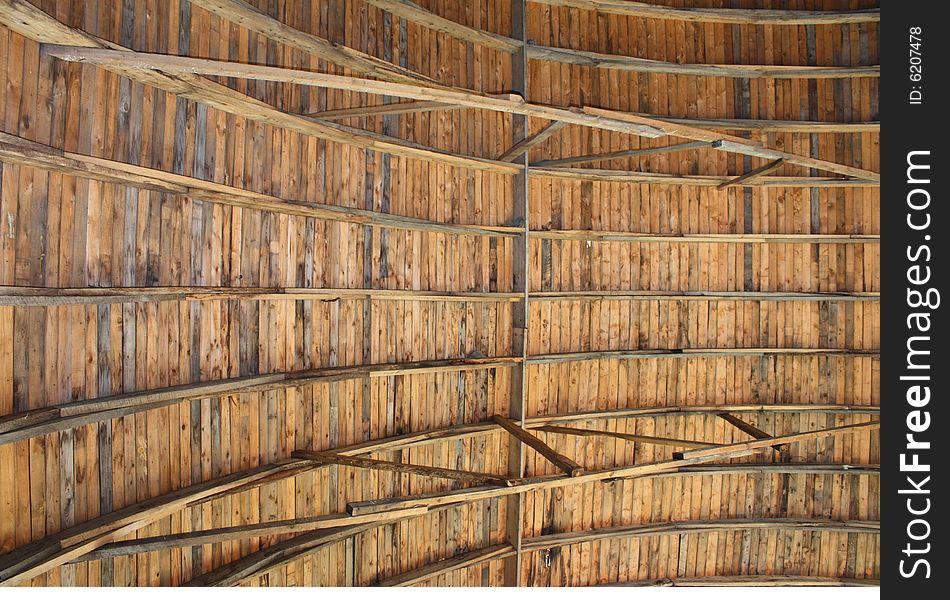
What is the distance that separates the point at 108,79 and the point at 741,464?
836cm

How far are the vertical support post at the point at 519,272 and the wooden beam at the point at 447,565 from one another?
0.22 m

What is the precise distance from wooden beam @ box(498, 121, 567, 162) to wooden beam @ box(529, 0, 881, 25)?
7.23ft

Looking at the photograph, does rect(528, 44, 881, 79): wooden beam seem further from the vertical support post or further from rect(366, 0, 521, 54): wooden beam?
rect(366, 0, 521, 54): wooden beam

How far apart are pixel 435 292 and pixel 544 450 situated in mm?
2039

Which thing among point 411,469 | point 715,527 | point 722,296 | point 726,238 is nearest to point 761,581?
point 715,527

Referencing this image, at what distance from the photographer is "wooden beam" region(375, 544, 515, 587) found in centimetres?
729

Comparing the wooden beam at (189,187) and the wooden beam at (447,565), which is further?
the wooden beam at (447,565)

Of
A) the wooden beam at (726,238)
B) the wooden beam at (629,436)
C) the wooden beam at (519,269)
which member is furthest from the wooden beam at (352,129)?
the wooden beam at (629,436)

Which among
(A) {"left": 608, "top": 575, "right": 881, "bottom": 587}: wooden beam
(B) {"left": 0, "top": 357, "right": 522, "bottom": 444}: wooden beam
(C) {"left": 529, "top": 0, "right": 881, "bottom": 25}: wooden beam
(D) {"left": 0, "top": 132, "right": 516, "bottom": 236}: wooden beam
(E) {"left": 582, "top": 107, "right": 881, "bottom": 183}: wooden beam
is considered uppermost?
(C) {"left": 529, "top": 0, "right": 881, "bottom": 25}: wooden beam

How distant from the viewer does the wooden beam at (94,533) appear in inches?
156

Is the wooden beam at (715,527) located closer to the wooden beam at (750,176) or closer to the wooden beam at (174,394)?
the wooden beam at (174,394)

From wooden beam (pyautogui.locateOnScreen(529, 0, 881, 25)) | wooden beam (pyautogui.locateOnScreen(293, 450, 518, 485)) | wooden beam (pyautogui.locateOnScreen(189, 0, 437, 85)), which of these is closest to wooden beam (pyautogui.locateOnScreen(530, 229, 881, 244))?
wooden beam (pyautogui.locateOnScreen(529, 0, 881, 25))

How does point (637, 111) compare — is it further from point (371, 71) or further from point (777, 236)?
point (371, 71)
